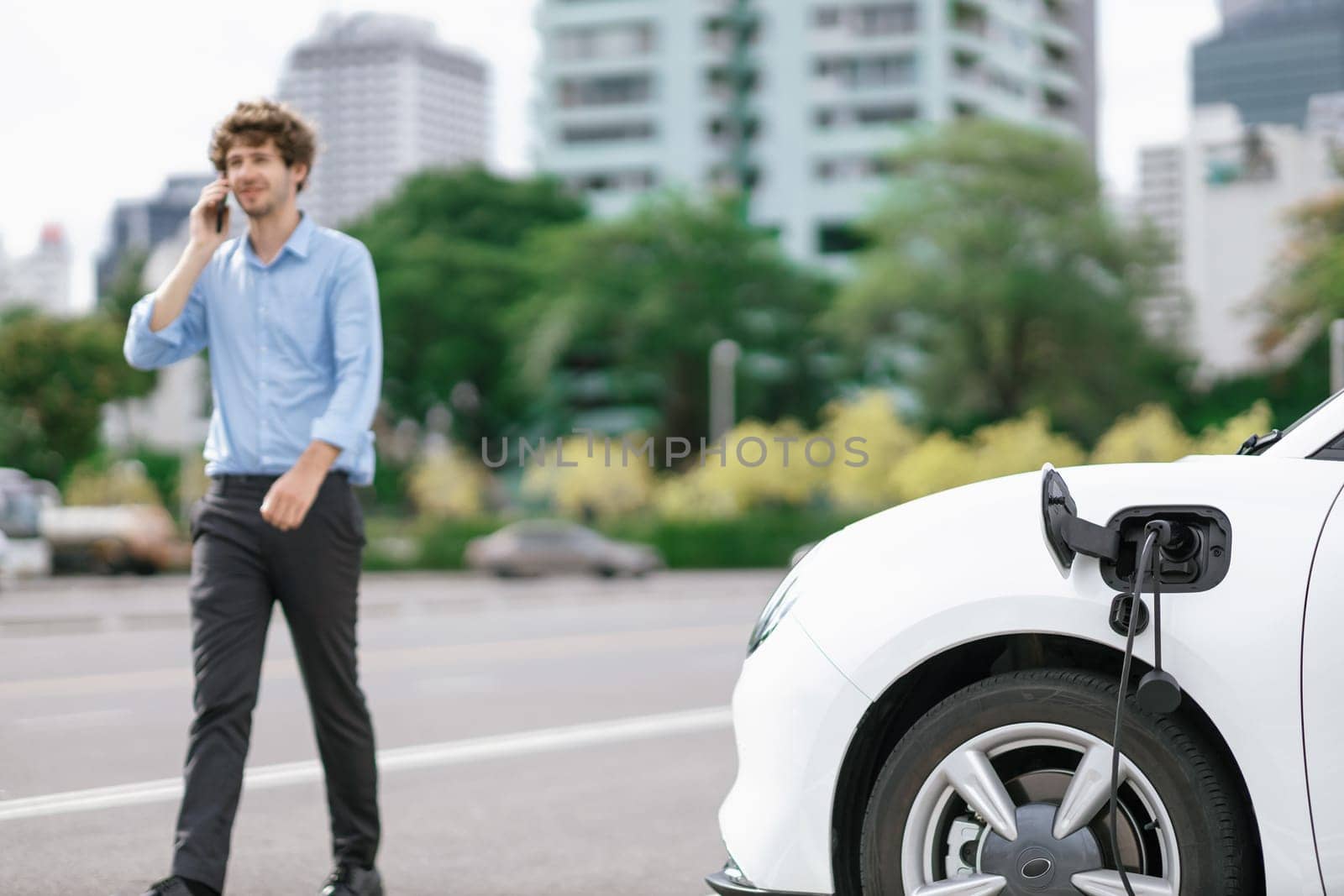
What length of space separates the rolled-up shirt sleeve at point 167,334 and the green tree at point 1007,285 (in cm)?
5071

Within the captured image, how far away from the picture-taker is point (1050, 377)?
55.4 meters

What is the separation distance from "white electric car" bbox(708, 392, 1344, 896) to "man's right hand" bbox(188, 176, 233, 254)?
1.86m

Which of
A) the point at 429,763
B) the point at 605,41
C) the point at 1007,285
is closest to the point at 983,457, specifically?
the point at 1007,285

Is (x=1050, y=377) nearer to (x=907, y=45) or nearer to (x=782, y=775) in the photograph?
(x=907, y=45)

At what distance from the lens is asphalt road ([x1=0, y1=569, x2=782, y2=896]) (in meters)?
5.23

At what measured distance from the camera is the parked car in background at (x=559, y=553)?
3800 centimetres

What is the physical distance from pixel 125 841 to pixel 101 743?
275 centimetres

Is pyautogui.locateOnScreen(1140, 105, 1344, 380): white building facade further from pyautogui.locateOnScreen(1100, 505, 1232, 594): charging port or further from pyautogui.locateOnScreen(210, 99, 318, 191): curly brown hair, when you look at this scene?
pyautogui.locateOnScreen(1100, 505, 1232, 594): charging port

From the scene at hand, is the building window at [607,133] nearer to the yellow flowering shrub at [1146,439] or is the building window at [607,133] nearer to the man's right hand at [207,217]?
the yellow flowering shrub at [1146,439]

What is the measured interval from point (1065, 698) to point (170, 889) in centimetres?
208

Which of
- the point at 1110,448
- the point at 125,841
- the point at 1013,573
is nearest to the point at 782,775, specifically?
the point at 1013,573

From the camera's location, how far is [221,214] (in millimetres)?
4418

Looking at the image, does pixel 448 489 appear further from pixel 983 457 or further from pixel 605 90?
pixel 605 90

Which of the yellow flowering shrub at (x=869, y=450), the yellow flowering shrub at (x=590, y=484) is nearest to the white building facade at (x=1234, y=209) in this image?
the yellow flowering shrub at (x=869, y=450)
